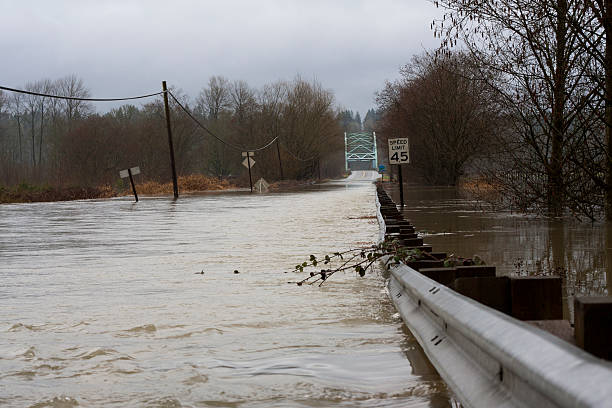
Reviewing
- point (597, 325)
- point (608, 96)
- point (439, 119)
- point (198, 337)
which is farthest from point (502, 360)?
point (439, 119)

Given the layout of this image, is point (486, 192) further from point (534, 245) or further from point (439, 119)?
point (439, 119)

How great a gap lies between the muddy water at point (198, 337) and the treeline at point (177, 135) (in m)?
57.8

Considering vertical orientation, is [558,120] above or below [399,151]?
above

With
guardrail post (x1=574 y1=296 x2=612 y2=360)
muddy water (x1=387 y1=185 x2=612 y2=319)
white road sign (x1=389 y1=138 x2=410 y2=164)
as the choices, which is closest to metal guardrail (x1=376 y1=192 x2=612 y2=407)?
guardrail post (x1=574 y1=296 x2=612 y2=360)

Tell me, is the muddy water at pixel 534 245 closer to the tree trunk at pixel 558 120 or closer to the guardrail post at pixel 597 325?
the tree trunk at pixel 558 120

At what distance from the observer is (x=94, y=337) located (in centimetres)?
613

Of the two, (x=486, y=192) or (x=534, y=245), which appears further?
(x=486, y=192)

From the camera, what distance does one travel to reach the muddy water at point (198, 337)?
173 inches

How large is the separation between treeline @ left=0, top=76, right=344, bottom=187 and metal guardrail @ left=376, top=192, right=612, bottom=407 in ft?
211

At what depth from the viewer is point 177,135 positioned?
317 feet

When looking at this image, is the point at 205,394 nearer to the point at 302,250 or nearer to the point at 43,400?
the point at 43,400

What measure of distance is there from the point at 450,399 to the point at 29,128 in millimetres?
122764

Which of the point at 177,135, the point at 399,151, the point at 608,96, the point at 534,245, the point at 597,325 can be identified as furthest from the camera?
the point at 177,135

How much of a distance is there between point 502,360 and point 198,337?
134 inches
